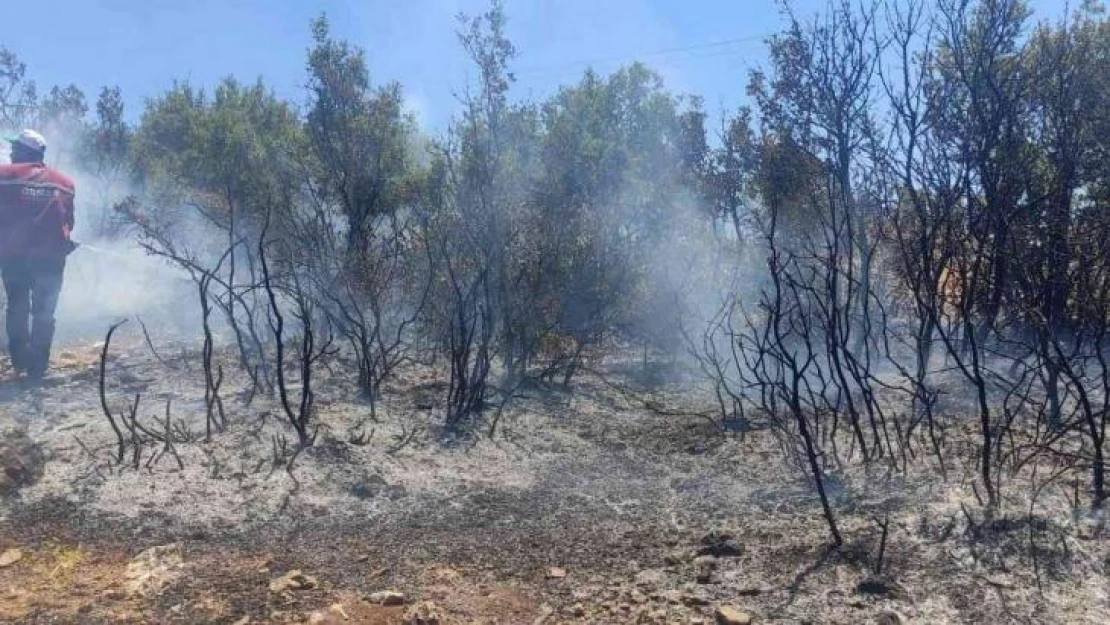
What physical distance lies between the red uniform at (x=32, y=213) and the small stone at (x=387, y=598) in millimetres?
4528

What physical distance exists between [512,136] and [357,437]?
15.0ft

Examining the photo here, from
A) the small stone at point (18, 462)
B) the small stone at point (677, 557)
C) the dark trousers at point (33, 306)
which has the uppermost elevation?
the dark trousers at point (33, 306)

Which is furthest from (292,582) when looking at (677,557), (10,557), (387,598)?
(677,557)

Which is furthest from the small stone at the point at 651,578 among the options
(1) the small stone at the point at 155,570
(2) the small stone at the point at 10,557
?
(2) the small stone at the point at 10,557

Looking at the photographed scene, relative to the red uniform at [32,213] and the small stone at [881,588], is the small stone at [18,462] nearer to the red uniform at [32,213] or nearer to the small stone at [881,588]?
the red uniform at [32,213]

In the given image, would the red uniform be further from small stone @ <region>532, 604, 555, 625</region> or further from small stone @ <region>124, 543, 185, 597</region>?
small stone @ <region>532, 604, 555, 625</region>

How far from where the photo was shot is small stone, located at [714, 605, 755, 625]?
115 inches

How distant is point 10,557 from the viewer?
3.54 meters

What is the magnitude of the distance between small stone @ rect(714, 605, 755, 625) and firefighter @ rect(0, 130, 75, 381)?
5.50 meters

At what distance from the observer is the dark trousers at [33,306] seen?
627 centimetres

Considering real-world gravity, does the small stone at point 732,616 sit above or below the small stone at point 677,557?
below

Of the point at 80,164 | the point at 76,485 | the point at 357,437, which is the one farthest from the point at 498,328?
the point at 80,164

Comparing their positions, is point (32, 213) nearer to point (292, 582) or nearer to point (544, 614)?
point (292, 582)

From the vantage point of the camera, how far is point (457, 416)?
5.70m
